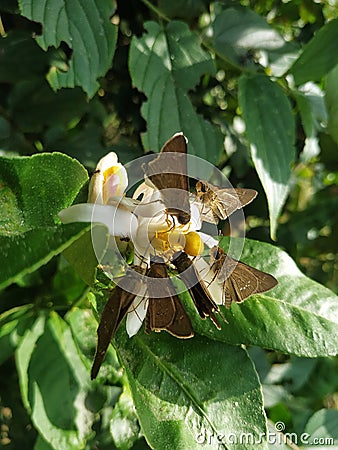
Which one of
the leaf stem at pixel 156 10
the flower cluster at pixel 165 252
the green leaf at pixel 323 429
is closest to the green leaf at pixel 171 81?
the leaf stem at pixel 156 10

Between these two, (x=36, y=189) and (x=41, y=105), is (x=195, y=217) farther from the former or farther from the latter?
(x=41, y=105)

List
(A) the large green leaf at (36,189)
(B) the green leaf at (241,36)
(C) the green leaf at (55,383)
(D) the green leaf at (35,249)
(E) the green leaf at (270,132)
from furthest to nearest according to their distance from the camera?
(B) the green leaf at (241,36)
(E) the green leaf at (270,132)
(C) the green leaf at (55,383)
(A) the large green leaf at (36,189)
(D) the green leaf at (35,249)

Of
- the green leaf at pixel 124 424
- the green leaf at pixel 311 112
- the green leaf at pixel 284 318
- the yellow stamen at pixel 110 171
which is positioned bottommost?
the green leaf at pixel 124 424

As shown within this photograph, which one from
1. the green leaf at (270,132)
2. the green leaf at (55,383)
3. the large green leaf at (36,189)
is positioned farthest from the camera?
the green leaf at (270,132)

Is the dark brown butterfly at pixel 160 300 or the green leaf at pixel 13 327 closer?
the dark brown butterfly at pixel 160 300

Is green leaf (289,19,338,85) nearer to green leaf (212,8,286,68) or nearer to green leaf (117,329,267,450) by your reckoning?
green leaf (212,8,286,68)

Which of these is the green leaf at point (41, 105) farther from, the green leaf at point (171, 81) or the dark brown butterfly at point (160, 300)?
the dark brown butterfly at point (160, 300)
